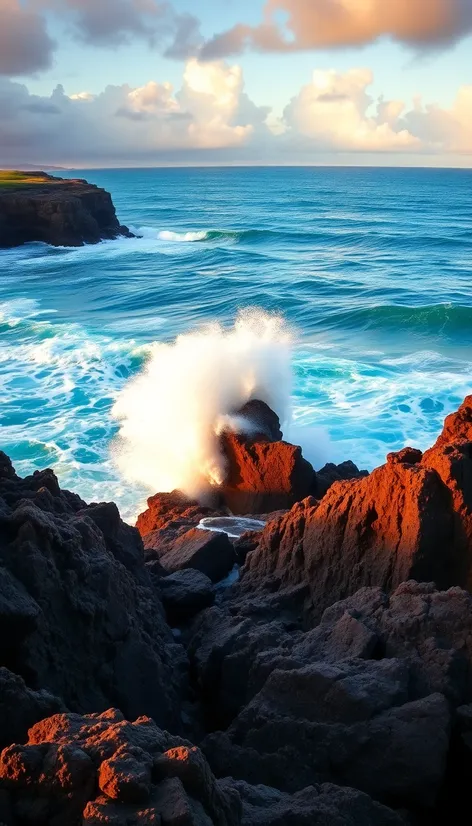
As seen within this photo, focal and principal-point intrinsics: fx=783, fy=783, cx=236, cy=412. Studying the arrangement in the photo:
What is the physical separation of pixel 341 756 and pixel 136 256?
136ft

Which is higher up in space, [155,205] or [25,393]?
[155,205]

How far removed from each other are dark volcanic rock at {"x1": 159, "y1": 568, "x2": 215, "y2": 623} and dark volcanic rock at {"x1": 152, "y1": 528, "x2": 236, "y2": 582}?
0.45 m

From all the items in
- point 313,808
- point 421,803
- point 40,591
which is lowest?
point 421,803

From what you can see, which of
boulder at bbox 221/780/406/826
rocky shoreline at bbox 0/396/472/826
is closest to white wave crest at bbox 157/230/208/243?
rocky shoreline at bbox 0/396/472/826

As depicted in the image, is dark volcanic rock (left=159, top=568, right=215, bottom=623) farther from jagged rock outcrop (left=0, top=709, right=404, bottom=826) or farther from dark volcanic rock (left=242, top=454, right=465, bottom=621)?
jagged rock outcrop (left=0, top=709, right=404, bottom=826)

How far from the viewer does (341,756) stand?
404cm

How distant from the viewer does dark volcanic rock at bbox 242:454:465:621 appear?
564 centimetres

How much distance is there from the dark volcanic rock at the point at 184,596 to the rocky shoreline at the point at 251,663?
2 centimetres

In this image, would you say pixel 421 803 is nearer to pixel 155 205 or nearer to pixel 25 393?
pixel 25 393

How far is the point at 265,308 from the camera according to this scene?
2964 centimetres

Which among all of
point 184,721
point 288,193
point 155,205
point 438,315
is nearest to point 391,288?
point 438,315

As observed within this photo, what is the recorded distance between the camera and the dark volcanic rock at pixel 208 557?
725cm

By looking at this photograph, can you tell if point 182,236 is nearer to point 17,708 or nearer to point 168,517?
point 168,517

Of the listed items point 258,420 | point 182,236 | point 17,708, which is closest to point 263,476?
point 258,420
